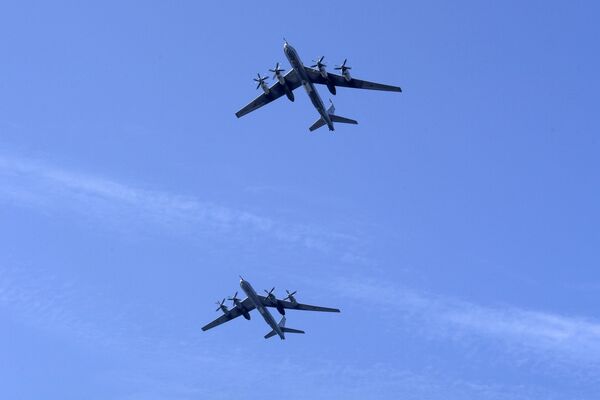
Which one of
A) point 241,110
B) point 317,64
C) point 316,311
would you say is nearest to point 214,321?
point 316,311

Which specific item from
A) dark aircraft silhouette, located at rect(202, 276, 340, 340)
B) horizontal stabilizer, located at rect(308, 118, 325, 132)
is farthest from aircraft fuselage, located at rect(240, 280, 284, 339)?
horizontal stabilizer, located at rect(308, 118, 325, 132)

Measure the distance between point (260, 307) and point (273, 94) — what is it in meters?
28.5

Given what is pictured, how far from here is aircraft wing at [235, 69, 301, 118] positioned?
4911 inches

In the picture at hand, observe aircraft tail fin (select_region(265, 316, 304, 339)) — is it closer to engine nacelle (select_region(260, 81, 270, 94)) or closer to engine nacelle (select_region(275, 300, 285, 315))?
engine nacelle (select_region(275, 300, 285, 315))

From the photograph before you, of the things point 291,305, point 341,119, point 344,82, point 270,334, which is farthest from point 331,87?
point 270,334

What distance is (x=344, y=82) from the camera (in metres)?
124

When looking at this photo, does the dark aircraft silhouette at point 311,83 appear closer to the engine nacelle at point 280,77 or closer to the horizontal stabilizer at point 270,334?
the engine nacelle at point 280,77

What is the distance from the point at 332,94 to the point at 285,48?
30.3 feet

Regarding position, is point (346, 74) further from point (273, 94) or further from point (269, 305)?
point (269, 305)

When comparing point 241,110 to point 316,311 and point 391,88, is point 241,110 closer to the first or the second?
point 391,88

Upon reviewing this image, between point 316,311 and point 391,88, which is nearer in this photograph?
point 391,88

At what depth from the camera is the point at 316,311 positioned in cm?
13400

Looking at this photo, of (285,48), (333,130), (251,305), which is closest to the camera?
(285,48)

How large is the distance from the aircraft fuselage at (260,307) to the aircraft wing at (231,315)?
9.16 ft
